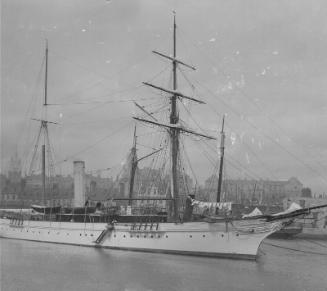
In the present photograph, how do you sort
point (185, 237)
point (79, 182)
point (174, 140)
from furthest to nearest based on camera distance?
point (79, 182), point (174, 140), point (185, 237)

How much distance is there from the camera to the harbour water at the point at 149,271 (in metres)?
22.0

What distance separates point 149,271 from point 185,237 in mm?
8066

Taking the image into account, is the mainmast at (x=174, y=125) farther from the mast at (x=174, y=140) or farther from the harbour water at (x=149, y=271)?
the harbour water at (x=149, y=271)

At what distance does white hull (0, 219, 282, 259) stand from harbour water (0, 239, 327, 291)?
1.16 metres

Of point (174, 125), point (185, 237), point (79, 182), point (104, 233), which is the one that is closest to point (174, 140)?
point (174, 125)

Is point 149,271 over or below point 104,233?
below

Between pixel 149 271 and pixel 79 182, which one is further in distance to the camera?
pixel 79 182

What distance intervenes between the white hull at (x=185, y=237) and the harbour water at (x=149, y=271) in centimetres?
116

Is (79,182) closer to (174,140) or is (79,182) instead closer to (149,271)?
(174,140)

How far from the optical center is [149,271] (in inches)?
1019

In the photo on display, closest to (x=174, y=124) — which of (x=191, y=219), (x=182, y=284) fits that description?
(x=191, y=219)

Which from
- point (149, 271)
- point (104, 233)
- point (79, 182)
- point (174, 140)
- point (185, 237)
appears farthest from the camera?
point (79, 182)

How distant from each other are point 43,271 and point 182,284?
760 centimetres

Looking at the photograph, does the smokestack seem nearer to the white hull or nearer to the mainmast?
the white hull
